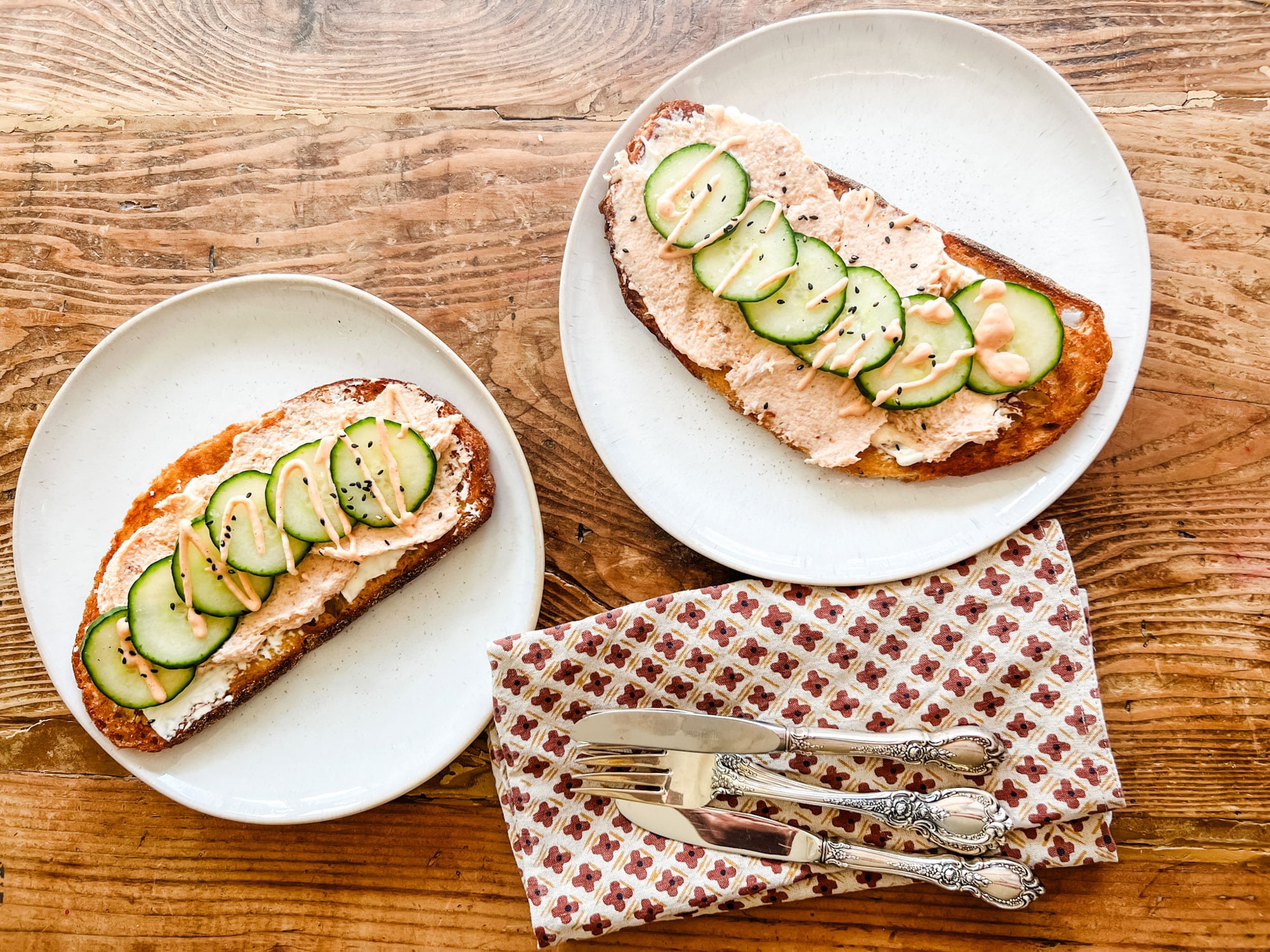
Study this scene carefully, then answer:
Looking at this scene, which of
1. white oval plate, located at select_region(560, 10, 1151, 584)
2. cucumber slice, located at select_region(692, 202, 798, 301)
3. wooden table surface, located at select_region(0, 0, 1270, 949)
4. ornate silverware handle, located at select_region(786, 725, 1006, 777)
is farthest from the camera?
wooden table surface, located at select_region(0, 0, 1270, 949)

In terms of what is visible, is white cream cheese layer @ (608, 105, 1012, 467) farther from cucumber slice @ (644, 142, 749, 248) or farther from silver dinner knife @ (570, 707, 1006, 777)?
silver dinner knife @ (570, 707, 1006, 777)

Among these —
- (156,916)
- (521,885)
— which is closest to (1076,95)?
(521,885)

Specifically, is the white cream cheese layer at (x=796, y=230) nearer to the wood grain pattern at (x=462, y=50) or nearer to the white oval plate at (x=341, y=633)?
the wood grain pattern at (x=462, y=50)

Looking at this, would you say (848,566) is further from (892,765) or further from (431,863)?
(431,863)

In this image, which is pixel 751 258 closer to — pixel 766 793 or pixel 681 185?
pixel 681 185

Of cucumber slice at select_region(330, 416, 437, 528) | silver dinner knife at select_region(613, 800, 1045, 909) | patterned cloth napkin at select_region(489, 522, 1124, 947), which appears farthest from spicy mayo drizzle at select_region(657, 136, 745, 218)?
silver dinner knife at select_region(613, 800, 1045, 909)

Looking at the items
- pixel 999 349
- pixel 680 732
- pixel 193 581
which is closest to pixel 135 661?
pixel 193 581
